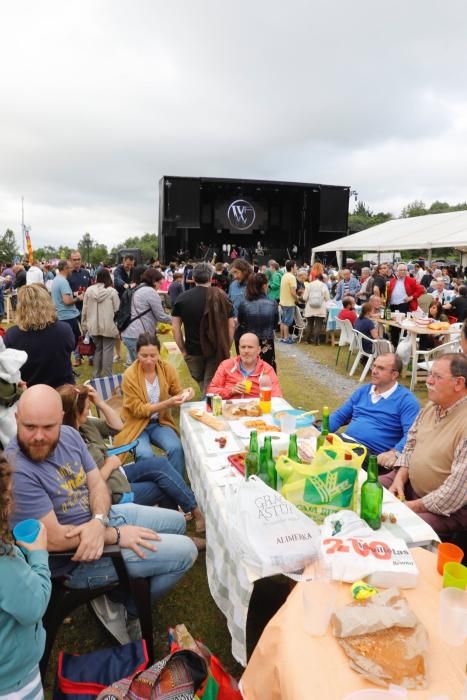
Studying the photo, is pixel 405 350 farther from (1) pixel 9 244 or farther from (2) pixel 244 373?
(1) pixel 9 244

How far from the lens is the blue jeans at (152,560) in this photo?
1.76m

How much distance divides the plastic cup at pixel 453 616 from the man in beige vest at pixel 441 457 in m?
0.87

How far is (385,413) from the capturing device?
2.70 meters

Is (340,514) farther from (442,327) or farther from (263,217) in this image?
(263,217)

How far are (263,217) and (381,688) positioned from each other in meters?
20.0

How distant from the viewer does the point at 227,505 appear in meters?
1.72

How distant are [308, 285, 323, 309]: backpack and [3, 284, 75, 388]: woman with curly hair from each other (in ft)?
18.7

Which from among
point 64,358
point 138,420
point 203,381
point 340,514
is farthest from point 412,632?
point 203,381

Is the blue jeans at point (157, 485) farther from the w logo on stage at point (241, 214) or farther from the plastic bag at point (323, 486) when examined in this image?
the w logo on stage at point (241, 214)

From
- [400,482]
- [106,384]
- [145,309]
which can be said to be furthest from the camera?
[145,309]

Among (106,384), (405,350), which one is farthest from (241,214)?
(106,384)

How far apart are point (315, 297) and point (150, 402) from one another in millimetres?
5576

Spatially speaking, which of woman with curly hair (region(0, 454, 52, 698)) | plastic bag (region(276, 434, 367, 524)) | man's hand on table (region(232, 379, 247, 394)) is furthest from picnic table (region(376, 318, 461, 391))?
woman with curly hair (region(0, 454, 52, 698))

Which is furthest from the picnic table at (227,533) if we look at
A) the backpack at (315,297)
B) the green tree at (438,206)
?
the green tree at (438,206)
